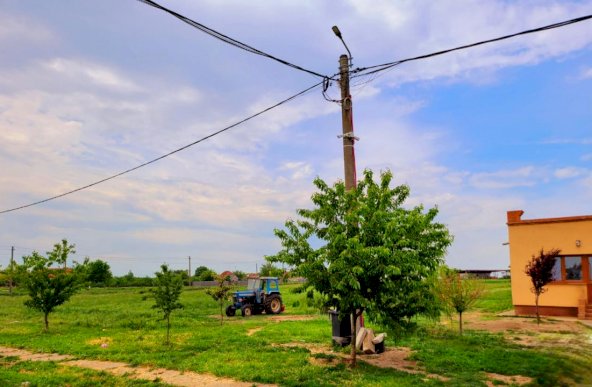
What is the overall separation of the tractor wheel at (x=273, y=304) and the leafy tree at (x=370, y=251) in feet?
55.3

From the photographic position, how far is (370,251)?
9.79m

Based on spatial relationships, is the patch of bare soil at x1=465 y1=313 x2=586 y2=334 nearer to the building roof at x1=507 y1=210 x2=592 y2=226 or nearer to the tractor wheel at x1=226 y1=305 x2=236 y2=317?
the building roof at x1=507 y1=210 x2=592 y2=226

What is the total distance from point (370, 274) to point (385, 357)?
375 cm

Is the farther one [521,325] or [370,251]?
[521,325]

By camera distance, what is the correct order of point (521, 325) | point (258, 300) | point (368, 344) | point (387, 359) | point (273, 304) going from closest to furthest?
point (387, 359), point (368, 344), point (521, 325), point (258, 300), point (273, 304)

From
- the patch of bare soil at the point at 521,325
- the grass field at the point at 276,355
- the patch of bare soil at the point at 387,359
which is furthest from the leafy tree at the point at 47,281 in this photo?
the patch of bare soil at the point at 521,325

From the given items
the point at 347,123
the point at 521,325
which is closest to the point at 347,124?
the point at 347,123

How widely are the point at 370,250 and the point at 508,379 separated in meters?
4.22

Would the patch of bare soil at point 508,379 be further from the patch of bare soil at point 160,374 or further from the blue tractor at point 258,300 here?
the blue tractor at point 258,300

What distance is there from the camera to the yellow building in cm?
2244

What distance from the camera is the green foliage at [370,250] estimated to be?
10.1 m

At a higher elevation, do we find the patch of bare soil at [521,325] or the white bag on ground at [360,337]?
the white bag on ground at [360,337]

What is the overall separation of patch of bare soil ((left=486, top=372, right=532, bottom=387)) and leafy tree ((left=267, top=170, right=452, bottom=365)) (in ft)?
6.49

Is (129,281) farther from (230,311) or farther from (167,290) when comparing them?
(167,290)
